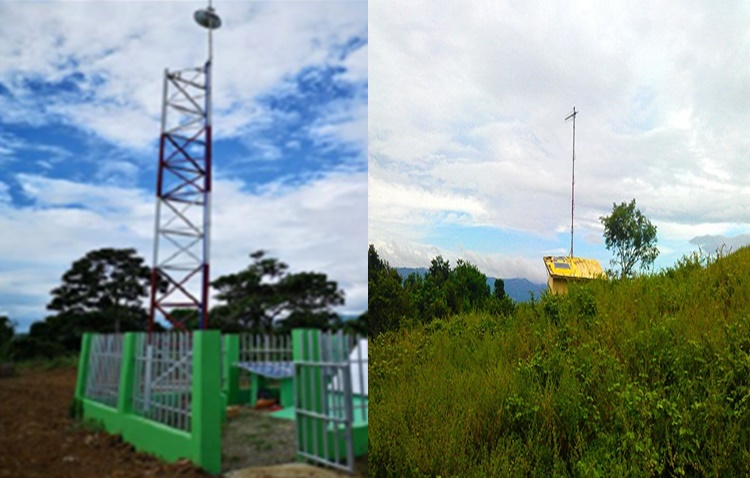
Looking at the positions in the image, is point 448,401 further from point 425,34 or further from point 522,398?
point 425,34

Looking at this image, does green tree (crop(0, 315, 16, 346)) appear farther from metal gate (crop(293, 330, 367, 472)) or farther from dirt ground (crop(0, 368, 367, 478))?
metal gate (crop(293, 330, 367, 472))

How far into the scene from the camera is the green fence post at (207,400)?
1.33m

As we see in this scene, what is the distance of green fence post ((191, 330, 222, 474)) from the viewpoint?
1.33m

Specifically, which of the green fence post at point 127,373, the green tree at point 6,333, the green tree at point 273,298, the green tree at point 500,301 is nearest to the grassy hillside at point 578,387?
the green tree at point 500,301

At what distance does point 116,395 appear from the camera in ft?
4.46

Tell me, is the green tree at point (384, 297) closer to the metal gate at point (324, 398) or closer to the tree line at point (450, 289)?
the tree line at point (450, 289)

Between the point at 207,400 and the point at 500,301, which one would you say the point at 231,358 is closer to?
the point at 207,400

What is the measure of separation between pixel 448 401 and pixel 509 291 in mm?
976

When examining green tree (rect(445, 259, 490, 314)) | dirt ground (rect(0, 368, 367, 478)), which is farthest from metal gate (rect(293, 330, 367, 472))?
green tree (rect(445, 259, 490, 314))

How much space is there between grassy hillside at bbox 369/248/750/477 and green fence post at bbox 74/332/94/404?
5.13ft

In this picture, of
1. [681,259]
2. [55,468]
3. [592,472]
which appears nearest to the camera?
[55,468]

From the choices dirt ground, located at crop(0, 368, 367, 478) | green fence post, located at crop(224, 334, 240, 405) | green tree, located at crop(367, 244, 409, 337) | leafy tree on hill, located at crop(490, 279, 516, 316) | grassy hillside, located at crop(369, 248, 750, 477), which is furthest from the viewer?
leafy tree on hill, located at crop(490, 279, 516, 316)

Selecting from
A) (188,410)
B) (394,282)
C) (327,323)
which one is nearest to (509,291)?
(394,282)

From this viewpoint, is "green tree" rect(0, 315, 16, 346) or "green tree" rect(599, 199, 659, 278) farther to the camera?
"green tree" rect(599, 199, 659, 278)
